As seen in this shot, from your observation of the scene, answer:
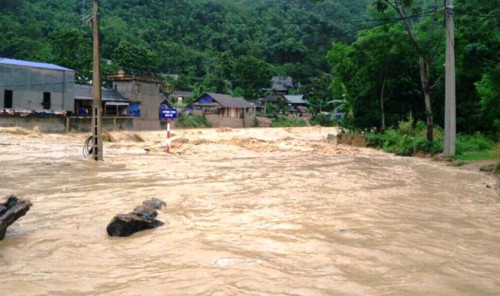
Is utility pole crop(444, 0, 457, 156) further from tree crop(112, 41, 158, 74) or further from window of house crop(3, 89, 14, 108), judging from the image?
tree crop(112, 41, 158, 74)

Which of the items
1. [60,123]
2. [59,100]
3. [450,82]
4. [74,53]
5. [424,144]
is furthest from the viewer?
[74,53]

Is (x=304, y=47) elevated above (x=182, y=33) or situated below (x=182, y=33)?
below

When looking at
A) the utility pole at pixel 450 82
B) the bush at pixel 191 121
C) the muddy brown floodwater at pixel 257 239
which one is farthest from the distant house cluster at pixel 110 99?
the utility pole at pixel 450 82

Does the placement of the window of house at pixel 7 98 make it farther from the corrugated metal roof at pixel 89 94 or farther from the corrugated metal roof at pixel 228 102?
the corrugated metal roof at pixel 228 102

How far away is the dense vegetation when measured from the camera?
23141 mm

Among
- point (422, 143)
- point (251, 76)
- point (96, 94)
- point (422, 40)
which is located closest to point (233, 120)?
point (251, 76)

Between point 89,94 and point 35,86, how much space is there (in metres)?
6.14

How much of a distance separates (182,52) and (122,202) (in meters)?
73.4

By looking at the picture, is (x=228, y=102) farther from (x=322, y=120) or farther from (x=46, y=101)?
(x=46, y=101)

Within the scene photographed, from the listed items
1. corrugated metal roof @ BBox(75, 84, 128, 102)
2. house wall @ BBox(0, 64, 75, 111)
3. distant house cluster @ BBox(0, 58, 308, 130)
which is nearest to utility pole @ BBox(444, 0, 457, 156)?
distant house cluster @ BBox(0, 58, 308, 130)

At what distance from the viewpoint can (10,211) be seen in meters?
6.13

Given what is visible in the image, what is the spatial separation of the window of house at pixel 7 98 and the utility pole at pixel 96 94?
2637 cm

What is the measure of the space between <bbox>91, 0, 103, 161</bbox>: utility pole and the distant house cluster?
2232cm

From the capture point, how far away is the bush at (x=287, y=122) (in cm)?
6385
